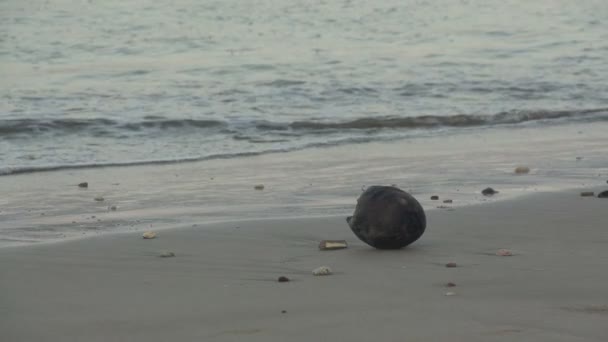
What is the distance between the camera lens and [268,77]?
15.6 metres

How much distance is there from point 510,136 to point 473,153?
138 centimetres

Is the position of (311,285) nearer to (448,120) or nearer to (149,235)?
(149,235)

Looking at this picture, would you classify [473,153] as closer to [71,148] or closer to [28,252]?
[71,148]

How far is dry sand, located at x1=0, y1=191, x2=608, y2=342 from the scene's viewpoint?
164 inches

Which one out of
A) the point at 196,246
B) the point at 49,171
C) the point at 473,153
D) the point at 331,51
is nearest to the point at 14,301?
the point at 196,246

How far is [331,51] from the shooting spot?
18719 mm

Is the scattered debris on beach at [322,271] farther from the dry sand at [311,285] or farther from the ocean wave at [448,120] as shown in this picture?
the ocean wave at [448,120]

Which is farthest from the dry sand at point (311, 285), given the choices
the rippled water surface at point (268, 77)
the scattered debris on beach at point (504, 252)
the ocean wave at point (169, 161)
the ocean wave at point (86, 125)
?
the ocean wave at point (86, 125)

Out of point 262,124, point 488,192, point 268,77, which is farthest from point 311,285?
point 268,77

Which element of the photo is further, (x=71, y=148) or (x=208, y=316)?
(x=71, y=148)

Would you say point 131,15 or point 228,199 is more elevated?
point 131,15

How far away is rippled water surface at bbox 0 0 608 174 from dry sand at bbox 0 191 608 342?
4102 mm

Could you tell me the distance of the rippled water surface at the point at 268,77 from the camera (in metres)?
11.7

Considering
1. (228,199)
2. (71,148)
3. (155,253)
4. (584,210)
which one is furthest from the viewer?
(71,148)
